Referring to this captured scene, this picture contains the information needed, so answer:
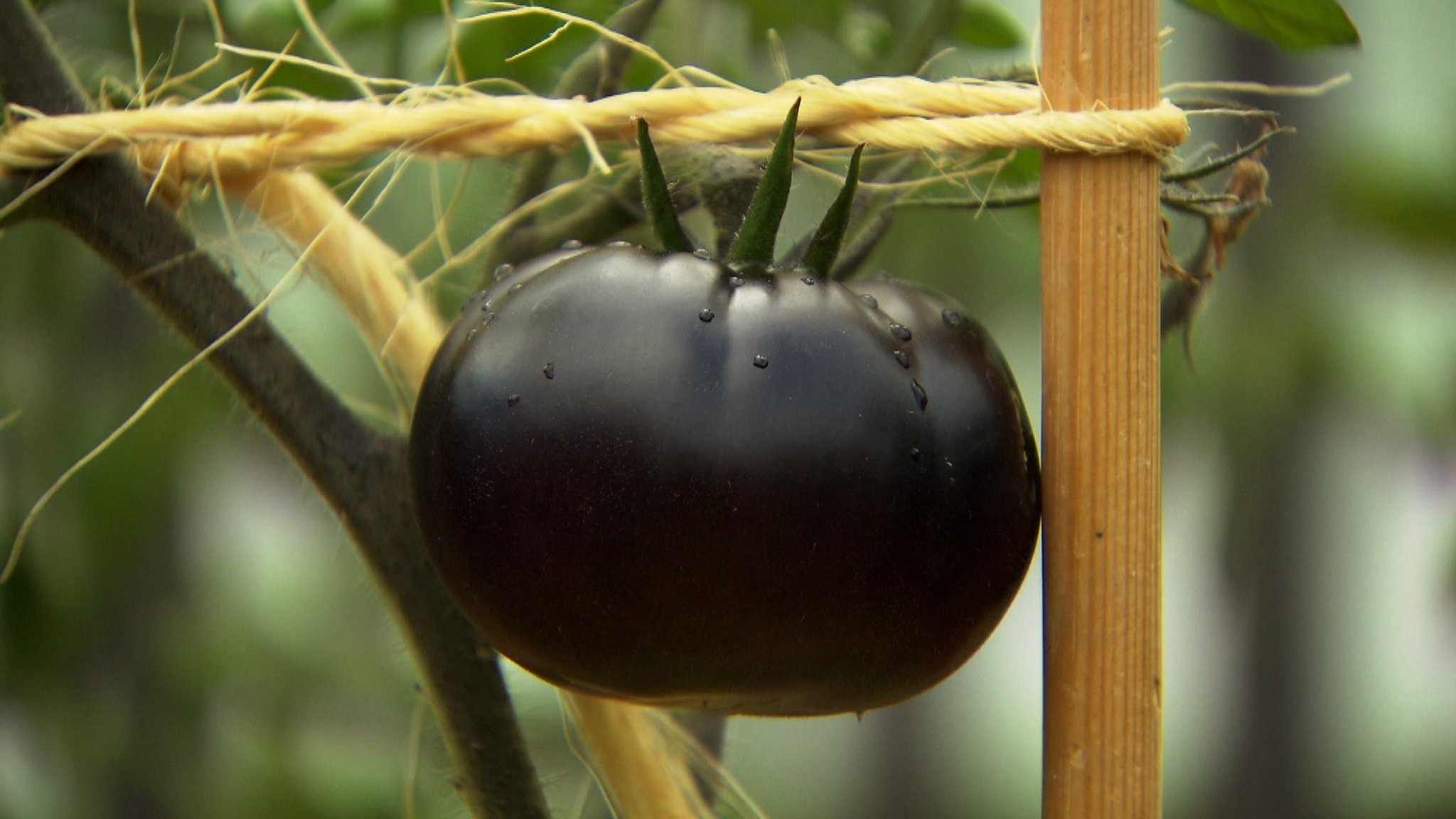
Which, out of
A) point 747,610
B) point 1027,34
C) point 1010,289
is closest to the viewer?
point 747,610

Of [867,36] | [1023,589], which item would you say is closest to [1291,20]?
[867,36]

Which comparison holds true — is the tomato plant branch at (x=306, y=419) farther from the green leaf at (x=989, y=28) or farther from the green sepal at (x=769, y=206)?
the green leaf at (x=989, y=28)

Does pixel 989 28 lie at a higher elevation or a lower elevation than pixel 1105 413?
higher

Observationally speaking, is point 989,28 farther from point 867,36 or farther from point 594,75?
point 594,75

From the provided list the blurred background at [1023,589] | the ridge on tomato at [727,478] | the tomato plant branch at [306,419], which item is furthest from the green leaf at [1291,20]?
the tomato plant branch at [306,419]

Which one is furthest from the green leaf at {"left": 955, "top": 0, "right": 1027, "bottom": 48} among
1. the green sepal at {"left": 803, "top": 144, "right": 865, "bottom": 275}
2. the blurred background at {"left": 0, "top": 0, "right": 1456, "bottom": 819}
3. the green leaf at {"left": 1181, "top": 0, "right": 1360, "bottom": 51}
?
the green sepal at {"left": 803, "top": 144, "right": 865, "bottom": 275}

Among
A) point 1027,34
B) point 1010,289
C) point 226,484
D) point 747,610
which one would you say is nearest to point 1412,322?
point 1010,289

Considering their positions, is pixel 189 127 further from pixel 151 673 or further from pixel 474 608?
pixel 151 673
